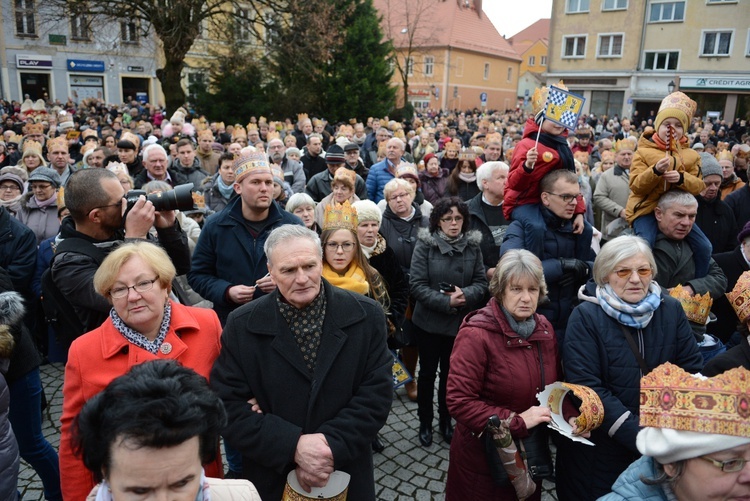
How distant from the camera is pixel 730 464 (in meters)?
1.64

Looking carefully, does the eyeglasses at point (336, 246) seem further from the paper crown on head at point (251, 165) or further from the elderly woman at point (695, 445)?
the elderly woman at point (695, 445)

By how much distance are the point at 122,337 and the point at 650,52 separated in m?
45.7

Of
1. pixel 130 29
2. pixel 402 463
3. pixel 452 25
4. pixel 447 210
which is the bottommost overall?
pixel 402 463

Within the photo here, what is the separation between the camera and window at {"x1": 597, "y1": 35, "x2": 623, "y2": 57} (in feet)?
134

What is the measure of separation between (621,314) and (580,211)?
1.19 metres

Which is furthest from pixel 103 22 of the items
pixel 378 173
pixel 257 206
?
pixel 257 206

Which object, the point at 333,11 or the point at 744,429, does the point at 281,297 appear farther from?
the point at 333,11

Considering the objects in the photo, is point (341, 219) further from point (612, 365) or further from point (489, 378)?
point (612, 365)

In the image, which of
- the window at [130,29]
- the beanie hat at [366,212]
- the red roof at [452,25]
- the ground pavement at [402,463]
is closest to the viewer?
the ground pavement at [402,463]

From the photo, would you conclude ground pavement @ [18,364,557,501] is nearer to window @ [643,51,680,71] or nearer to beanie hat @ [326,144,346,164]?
beanie hat @ [326,144,346,164]

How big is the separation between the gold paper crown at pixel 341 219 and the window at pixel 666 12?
143 ft

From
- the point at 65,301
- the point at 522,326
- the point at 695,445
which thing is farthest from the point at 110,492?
the point at 522,326

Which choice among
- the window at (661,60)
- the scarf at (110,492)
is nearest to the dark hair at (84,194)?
the scarf at (110,492)

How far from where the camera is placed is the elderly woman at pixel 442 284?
4.11 m
